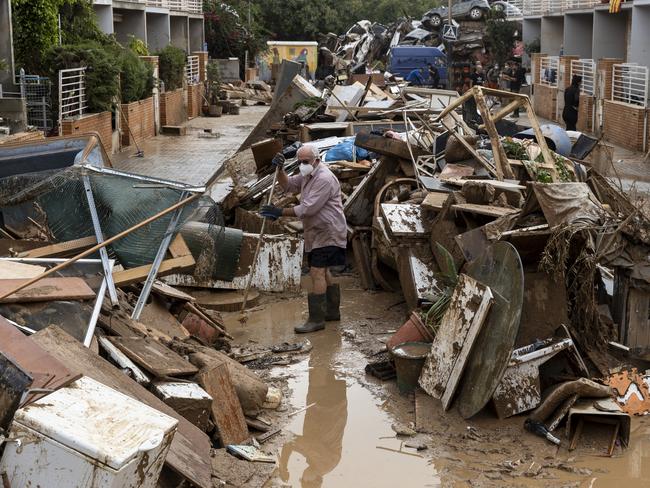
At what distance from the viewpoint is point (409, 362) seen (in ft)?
24.0

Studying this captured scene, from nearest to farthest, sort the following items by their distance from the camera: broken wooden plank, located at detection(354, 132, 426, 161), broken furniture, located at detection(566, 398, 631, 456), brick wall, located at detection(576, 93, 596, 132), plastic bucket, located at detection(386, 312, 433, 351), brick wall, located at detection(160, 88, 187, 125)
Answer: broken furniture, located at detection(566, 398, 631, 456)
plastic bucket, located at detection(386, 312, 433, 351)
broken wooden plank, located at detection(354, 132, 426, 161)
brick wall, located at detection(576, 93, 596, 132)
brick wall, located at detection(160, 88, 187, 125)

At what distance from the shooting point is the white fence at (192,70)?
33.2 m

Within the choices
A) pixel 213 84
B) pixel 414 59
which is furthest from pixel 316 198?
pixel 213 84

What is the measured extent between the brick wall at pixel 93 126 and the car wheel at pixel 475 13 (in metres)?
26.9

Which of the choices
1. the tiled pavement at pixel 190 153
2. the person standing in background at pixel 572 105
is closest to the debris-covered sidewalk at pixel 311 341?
the tiled pavement at pixel 190 153

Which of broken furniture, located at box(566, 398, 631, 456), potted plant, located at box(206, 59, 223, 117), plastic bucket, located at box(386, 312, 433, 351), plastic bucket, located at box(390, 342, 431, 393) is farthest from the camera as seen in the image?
potted plant, located at box(206, 59, 223, 117)

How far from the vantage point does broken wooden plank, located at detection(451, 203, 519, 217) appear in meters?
8.20

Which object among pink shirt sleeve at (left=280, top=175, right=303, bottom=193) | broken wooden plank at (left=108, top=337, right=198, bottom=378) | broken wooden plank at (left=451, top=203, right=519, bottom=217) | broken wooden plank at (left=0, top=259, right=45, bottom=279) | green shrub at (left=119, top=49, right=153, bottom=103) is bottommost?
broken wooden plank at (left=108, top=337, right=198, bottom=378)

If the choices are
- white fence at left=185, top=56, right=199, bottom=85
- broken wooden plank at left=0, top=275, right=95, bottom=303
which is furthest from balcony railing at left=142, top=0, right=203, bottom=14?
broken wooden plank at left=0, top=275, right=95, bottom=303

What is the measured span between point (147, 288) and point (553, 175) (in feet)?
15.5

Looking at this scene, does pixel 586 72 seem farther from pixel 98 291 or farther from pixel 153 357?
pixel 153 357

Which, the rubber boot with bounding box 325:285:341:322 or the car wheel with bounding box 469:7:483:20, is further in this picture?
the car wheel with bounding box 469:7:483:20

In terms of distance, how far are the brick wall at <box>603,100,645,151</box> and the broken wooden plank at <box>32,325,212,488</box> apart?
1833cm

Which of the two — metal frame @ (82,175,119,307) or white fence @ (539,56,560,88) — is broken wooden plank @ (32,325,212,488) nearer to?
metal frame @ (82,175,119,307)
